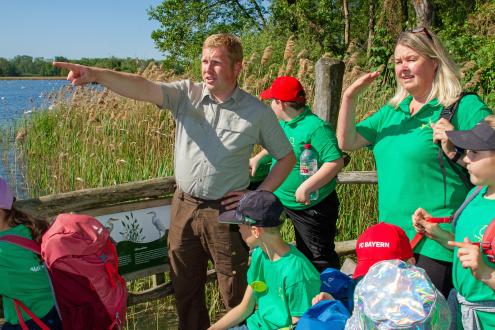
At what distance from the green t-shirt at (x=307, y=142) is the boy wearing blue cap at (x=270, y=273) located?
0.97 meters

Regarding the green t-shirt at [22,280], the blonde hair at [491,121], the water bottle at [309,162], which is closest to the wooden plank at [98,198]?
the green t-shirt at [22,280]

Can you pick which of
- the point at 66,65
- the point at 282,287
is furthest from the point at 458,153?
the point at 66,65

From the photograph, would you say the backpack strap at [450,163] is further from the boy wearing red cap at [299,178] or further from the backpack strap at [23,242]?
the backpack strap at [23,242]

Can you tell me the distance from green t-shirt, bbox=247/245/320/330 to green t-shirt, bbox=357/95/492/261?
0.56 m

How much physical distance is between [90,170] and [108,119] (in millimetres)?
1171

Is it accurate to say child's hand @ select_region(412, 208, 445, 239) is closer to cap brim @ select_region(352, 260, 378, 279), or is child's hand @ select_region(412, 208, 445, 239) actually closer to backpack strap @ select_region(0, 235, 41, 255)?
cap brim @ select_region(352, 260, 378, 279)

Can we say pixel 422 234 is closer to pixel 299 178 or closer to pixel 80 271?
pixel 299 178

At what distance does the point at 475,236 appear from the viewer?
7.61 feet

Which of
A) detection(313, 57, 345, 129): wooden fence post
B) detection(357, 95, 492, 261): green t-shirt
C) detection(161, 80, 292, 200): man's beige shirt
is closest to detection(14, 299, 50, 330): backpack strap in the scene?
detection(161, 80, 292, 200): man's beige shirt

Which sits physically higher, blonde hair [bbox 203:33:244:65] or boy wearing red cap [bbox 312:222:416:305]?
blonde hair [bbox 203:33:244:65]

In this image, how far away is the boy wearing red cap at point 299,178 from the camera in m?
3.69

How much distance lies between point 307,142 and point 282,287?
1351mm

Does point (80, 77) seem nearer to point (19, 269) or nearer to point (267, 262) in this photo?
point (19, 269)

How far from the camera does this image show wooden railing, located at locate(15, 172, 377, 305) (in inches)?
A: 138
